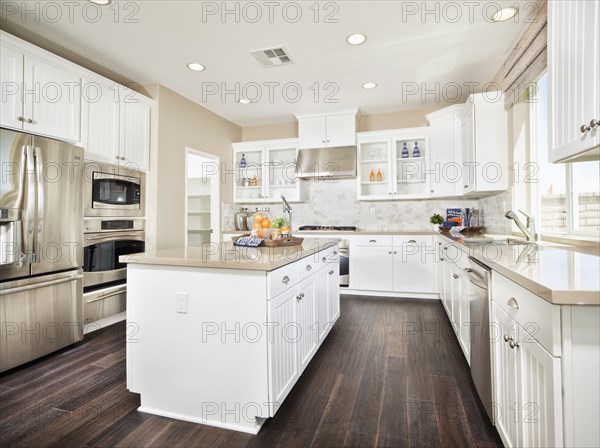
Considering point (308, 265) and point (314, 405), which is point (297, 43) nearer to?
point (308, 265)

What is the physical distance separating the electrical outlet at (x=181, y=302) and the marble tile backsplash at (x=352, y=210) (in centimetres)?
343

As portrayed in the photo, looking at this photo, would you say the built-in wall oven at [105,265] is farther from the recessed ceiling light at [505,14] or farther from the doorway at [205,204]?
the recessed ceiling light at [505,14]

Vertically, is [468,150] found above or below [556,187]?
above

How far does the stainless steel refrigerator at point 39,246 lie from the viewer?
7.29 ft

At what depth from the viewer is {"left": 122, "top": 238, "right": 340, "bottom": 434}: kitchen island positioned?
1.56 metres

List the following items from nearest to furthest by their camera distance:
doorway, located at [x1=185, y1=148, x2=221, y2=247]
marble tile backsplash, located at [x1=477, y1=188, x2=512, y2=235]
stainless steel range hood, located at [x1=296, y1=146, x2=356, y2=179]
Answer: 1. marble tile backsplash, located at [x1=477, y1=188, x2=512, y2=235]
2. stainless steel range hood, located at [x1=296, y1=146, x2=356, y2=179]
3. doorway, located at [x1=185, y1=148, x2=221, y2=247]

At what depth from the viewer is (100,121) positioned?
3014 mm

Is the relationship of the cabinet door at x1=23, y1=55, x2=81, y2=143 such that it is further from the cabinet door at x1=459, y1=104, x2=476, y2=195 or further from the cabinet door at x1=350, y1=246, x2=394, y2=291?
the cabinet door at x1=459, y1=104, x2=476, y2=195

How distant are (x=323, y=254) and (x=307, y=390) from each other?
982 millimetres

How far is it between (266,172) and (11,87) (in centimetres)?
324

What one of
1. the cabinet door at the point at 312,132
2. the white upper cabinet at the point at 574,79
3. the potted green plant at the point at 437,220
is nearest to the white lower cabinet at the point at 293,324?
the white upper cabinet at the point at 574,79

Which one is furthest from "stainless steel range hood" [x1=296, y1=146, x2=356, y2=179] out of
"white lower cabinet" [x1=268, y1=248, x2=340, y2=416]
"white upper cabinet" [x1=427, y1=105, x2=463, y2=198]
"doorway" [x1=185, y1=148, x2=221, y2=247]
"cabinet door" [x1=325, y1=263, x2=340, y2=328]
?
"white lower cabinet" [x1=268, y1=248, x2=340, y2=416]

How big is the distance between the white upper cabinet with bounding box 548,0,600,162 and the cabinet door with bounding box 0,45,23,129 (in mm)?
3359

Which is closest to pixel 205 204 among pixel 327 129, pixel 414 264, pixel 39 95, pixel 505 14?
pixel 327 129
